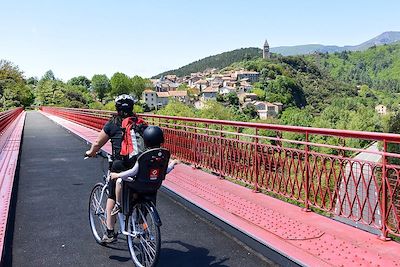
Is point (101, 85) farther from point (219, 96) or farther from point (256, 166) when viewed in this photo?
point (256, 166)

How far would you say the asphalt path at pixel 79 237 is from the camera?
14.5 ft

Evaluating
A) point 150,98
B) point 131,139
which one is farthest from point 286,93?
point 131,139

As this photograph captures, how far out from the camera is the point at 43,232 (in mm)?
5398

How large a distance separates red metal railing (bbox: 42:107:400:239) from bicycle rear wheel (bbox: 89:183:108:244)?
262 cm

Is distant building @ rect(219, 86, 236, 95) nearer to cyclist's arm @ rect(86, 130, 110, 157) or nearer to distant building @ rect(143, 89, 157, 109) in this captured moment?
distant building @ rect(143, 89, 157, 109)

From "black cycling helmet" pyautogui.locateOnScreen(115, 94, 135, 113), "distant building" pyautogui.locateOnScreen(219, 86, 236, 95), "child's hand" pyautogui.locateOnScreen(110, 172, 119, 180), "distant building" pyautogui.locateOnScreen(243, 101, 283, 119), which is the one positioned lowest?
"distant building" pyautogui.locateOnScreen(243, 101, 283, 119)

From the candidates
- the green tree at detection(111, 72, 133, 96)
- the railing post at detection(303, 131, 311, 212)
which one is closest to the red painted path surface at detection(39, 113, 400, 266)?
the railing post at detection(303, 131, 311, 212)

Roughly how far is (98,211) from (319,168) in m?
2.86

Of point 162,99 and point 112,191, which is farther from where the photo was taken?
point 162,99

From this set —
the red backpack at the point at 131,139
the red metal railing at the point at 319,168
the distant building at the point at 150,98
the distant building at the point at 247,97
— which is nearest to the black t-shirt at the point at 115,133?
the red backpack at the point at 131,139

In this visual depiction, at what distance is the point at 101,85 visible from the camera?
14788 cm

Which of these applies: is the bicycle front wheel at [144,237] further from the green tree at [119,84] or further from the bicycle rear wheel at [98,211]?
the green tree at [119,84]

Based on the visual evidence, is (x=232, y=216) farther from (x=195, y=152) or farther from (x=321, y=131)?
(x=195, y=152)

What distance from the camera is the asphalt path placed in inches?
174
